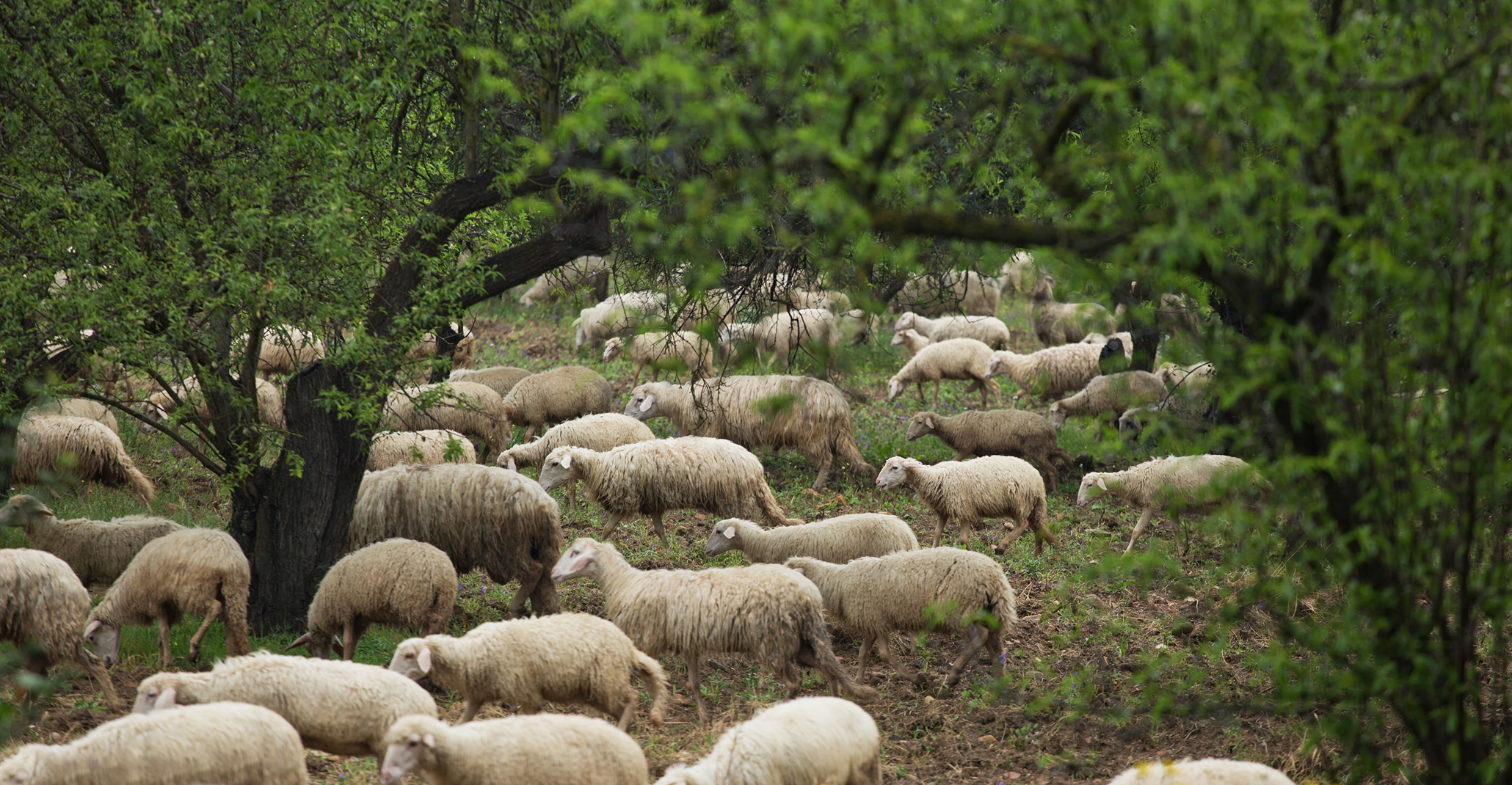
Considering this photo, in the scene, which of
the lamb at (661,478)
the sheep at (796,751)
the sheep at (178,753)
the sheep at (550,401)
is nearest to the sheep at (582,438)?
the lamb at (661,478)

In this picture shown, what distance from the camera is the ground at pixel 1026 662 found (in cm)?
601

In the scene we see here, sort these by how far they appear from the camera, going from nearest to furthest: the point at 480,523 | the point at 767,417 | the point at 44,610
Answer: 1. the point at 44,610
2. the point at 480,523
3. the point at 767,417

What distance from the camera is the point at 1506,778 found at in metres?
3.75

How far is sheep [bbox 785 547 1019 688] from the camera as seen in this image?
25.1 feet

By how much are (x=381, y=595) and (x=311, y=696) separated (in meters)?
1.80

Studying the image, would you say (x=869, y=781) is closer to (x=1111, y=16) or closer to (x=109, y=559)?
(x=1111, y=16)

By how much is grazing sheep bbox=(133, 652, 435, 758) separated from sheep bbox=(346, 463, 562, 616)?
3174mm

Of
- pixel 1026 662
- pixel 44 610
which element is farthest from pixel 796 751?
pixel 44 610

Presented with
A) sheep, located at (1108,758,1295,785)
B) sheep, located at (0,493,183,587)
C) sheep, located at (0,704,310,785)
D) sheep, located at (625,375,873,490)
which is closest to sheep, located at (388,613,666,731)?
sheep, located at (0,704,310,785)

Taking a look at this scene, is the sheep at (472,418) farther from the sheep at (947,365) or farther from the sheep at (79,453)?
the sheep at (947,365)

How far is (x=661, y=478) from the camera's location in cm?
1067

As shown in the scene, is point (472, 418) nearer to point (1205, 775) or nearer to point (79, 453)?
point (79, 453)

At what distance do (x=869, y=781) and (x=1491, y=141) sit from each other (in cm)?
394

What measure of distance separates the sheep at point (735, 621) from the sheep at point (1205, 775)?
2.70 meters
